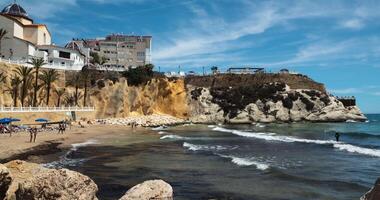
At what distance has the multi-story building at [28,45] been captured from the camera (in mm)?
71688

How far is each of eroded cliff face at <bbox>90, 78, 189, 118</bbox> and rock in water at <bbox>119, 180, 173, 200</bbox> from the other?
7045cm

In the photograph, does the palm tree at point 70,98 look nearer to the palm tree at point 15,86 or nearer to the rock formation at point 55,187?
the palm tree at point 15,86

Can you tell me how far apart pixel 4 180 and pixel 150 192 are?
4.04 metres

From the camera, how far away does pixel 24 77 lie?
5981 cm

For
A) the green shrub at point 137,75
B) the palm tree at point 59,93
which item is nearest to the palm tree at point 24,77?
the palm tree at point 59,93

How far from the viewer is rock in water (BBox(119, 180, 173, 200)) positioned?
9.47m

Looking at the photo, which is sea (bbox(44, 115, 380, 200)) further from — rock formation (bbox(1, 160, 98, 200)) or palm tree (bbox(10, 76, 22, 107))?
palm tree (bbox(10, 76, 22, 107))

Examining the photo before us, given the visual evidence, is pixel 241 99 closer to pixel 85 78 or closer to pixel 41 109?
pixel 85 78

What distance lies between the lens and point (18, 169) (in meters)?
13.7


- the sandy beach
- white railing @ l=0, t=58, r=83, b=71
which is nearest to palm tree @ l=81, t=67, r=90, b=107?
white railing @ l=0, t=58, r=83, b=71

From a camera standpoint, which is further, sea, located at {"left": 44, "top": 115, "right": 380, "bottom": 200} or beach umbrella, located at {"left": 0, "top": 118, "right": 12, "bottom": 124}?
beach umbrella, located at {"left": 0, "top": 118, "right": 12, "bottom": 124}

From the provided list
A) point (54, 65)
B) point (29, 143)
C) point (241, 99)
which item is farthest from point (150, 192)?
point (241, 99)

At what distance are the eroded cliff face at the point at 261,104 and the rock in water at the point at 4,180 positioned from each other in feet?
287

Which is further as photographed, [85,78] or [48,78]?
[85,78]
